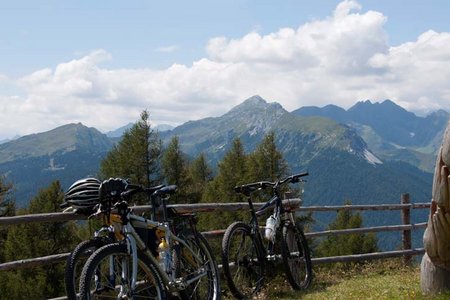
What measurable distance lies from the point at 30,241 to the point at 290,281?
1789 cm

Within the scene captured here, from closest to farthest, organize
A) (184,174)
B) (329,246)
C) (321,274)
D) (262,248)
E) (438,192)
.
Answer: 1. (438,192)
2. (262,248)
3. (321,274)
4. (184,174)
5. (329,246)

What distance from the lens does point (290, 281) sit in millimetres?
7383

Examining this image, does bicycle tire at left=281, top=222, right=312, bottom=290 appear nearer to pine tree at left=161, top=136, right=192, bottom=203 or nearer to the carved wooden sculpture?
the carved wooden sculpture

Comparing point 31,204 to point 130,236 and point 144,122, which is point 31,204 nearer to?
point 144,122

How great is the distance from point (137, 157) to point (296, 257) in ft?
64.9

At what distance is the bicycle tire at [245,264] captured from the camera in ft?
22.4

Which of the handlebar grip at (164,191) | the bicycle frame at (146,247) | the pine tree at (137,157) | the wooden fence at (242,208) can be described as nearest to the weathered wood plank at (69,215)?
the wooden fence at (242,208)

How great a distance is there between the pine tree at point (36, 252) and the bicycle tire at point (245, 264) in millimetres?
15515

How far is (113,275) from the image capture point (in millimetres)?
4375

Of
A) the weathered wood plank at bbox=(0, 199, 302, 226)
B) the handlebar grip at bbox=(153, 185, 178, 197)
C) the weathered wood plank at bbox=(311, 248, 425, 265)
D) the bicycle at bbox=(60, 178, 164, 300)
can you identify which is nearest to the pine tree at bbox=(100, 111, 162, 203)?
the weathered wood plank at bbox=(311, 248, 425, 265)

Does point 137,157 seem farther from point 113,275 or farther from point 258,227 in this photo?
point 113,275

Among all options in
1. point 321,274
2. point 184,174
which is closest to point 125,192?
point 321,274

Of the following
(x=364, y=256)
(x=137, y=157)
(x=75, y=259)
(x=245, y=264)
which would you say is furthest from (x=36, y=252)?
(x=75, y=259)

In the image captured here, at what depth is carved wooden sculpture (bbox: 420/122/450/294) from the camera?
17.8 ft
